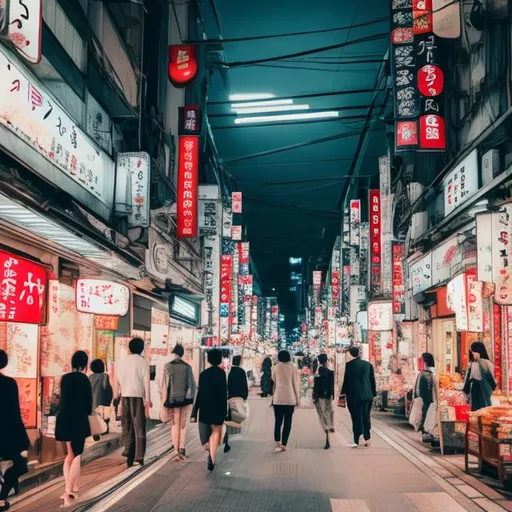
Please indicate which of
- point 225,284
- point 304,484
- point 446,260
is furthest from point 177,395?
point 225,284

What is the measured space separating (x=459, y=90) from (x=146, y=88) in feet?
31.2

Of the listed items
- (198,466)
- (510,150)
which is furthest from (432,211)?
(198,466)

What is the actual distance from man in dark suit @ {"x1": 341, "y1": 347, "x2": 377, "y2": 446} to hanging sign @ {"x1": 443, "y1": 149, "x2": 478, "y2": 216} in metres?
4.31

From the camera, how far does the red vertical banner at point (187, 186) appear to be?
22033mm

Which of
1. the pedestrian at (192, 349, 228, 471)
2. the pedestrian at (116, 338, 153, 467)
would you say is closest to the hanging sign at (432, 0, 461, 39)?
the pedestrian at (192, 349, 228, 471)

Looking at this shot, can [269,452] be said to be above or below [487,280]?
below

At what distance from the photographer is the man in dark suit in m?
14.9

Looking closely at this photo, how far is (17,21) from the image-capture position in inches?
334

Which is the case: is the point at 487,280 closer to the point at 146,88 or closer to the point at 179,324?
the point at 146,88

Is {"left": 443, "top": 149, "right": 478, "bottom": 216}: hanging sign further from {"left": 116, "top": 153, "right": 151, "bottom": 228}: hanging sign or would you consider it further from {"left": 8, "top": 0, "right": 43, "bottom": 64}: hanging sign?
{"left": 8, "top": 0, "right": 43, "bottom": 64}: hanging sign

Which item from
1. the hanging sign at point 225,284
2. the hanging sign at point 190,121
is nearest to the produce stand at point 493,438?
the hanging sign at point 190,121

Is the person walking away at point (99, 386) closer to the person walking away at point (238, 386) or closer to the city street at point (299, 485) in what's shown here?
the city street at point (299, 485)

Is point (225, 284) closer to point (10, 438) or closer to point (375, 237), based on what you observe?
point (375, 237)

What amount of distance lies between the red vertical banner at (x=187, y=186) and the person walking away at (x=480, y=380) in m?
11.0
